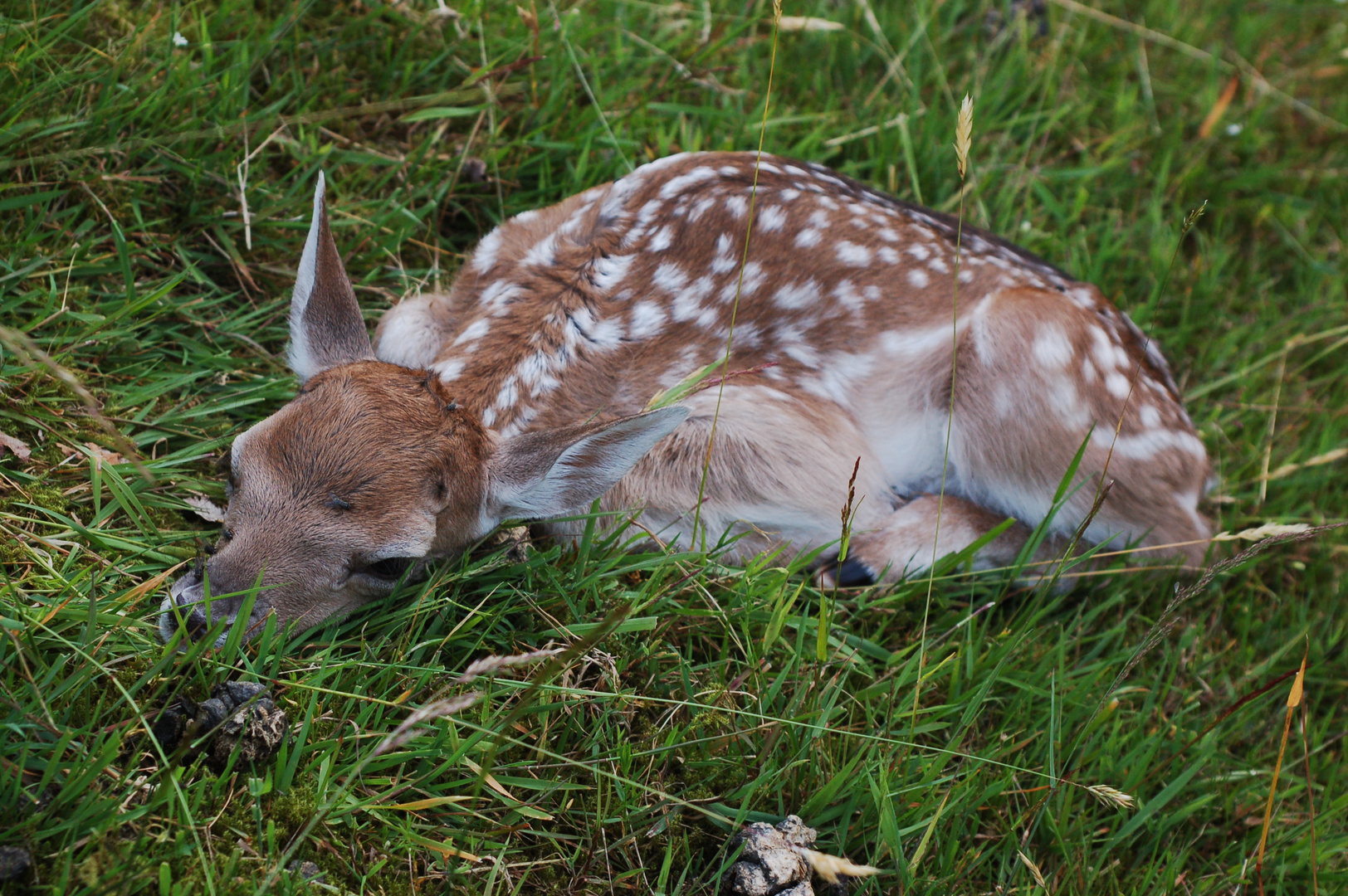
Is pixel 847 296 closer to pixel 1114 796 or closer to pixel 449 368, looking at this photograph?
pixel 449 368

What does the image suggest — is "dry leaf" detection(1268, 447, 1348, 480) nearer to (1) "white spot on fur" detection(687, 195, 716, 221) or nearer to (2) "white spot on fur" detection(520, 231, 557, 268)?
(1) "white spot on fur" detection(687, 195, 716, 221)

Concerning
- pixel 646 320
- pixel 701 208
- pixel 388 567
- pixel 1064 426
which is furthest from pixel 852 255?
pixel 388 567

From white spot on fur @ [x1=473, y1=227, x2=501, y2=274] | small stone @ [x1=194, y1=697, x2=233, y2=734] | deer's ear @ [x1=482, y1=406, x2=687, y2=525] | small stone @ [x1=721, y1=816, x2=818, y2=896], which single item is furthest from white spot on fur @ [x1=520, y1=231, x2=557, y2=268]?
small stone @ [x1=721, y1=816, x2=818, y2=896]

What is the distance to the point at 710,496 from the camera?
11.1ft

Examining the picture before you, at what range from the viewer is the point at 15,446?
9.04 feet

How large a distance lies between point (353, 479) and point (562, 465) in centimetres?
52

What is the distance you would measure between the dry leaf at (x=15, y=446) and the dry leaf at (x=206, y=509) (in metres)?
0.40

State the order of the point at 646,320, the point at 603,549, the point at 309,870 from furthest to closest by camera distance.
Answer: the point at 646,320, the point at 603,549, the point at 309,870

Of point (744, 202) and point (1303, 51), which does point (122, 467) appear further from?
point (1303, 51)

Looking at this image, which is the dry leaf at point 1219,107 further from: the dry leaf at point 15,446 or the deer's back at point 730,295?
the dry leaf at point 15,446

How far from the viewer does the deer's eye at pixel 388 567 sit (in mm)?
2656

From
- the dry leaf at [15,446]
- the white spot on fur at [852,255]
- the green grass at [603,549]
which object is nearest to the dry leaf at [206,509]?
the green grass at [603,549]

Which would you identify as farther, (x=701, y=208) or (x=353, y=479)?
(x=701, y=208)

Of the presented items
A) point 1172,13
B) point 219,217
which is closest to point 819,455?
point 219,217
